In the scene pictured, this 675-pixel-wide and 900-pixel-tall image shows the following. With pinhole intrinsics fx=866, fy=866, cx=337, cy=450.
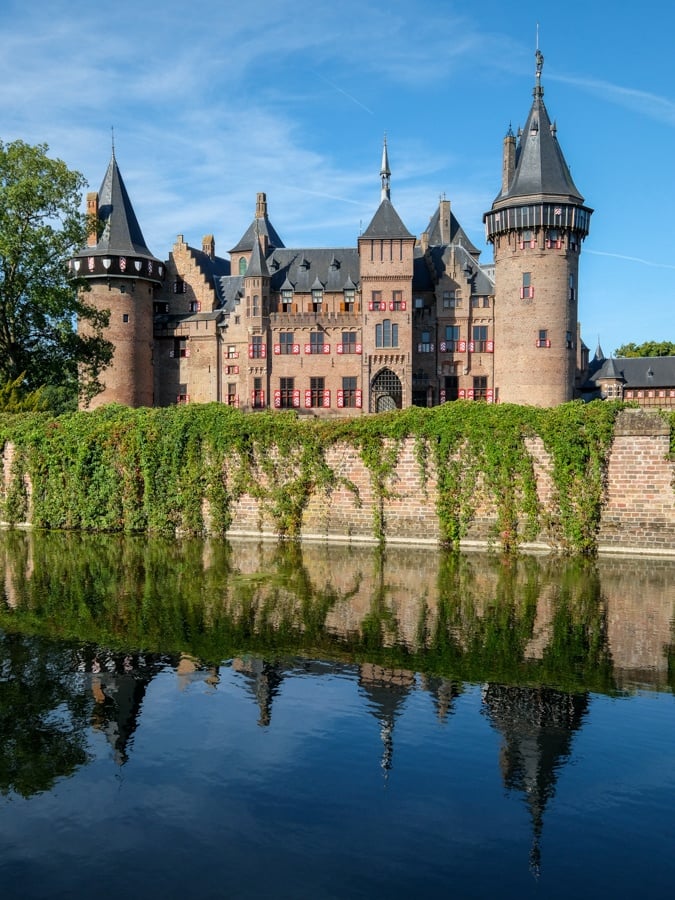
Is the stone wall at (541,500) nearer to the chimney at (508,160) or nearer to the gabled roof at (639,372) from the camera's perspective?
the chimney at (508,160)

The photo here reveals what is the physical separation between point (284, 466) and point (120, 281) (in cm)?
2646

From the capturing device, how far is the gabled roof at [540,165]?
40.9m

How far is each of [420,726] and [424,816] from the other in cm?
165

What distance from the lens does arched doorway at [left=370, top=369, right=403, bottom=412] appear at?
4519 centimetres

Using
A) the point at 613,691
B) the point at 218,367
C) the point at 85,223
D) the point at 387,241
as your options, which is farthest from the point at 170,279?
the point at 613,691

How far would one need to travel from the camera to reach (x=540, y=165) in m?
41.3

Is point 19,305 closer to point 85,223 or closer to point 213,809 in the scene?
point 85,223

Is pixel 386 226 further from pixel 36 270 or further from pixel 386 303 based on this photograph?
pixel 36 270

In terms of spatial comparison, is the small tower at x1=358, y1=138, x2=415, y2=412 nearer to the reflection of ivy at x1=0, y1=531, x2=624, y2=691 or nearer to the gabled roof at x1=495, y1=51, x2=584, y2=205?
the gabled roof at x1=495, y1=51, x2=584, y2=205

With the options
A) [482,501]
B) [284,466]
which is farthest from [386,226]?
[482,501]

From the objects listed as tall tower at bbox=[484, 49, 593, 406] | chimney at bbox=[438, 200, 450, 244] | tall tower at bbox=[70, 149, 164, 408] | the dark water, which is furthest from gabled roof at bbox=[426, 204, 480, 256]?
the dark water

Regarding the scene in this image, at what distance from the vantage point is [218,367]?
4738 cm

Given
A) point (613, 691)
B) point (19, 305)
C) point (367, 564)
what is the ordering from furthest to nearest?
point (19, 305), point (367, 564), point (613, 691)

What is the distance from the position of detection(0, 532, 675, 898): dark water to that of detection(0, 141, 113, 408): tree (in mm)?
18435
